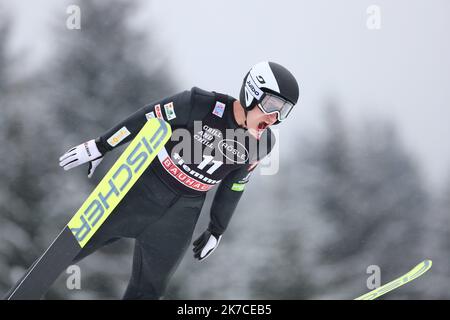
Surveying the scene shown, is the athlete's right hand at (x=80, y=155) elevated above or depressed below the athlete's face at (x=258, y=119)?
below

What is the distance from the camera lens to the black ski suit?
238 centimetres

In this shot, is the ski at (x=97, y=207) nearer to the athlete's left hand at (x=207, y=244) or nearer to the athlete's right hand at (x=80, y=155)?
the athlete's right hand at (x=80, y=155)

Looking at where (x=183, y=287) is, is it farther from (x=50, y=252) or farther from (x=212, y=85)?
(x=50, y=252)

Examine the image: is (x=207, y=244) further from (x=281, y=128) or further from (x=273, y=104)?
(x=281, y=128)

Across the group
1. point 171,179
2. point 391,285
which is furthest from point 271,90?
point 391,285

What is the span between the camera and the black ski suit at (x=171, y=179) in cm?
238

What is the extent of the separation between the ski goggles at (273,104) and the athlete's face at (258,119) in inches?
0.8

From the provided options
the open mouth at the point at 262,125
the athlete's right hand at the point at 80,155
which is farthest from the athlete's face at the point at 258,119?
the athlete's right hand at the point at 80,155

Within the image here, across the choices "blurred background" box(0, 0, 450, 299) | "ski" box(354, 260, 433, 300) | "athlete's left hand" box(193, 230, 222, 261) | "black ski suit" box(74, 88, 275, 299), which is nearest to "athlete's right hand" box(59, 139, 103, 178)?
"black ski suit" box(74, 88, 275, 299)

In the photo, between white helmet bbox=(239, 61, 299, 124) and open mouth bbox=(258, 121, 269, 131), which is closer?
white helmet bbox=(239, 61, 299, 124)

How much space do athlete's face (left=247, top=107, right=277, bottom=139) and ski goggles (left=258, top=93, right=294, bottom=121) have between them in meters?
0.02

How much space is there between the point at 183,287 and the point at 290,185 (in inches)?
39.7

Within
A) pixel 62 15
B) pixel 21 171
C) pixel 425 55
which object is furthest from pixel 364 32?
pixel 21 171

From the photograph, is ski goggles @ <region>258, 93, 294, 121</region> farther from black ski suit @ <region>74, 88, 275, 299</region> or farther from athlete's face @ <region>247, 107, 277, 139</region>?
black ski suit @ <region>74, 88, 275, 299</region>
